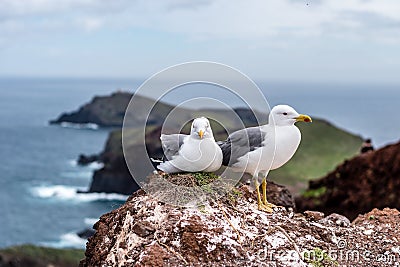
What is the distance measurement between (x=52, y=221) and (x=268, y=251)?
193ft

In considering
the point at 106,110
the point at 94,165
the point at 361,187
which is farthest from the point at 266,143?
the point at 106,110

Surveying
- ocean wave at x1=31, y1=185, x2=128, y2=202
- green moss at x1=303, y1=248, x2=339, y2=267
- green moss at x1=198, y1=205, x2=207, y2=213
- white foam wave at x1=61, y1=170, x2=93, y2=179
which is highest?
green moss at x1=198, y1=205, x2=207, y2=213

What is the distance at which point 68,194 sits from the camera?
7500 cm

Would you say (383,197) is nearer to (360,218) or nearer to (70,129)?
(360,218)

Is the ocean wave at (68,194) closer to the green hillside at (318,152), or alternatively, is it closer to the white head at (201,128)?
the green hillside at (318,152)

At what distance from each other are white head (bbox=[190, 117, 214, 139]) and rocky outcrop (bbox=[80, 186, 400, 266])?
1123mm

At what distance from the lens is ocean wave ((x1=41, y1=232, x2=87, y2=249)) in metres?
53.1

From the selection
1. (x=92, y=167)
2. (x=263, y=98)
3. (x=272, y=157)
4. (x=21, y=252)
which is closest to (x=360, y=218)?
(x=272, y=157)

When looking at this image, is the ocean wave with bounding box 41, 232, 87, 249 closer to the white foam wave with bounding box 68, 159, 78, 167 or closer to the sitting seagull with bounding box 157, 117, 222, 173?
the white foam wave with bounding box 68, 159, 78, 167

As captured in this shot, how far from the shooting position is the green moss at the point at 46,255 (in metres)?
33.5

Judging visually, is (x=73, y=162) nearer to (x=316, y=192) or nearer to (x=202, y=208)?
(x=316, y=192)

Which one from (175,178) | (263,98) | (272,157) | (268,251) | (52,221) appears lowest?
(52,221)

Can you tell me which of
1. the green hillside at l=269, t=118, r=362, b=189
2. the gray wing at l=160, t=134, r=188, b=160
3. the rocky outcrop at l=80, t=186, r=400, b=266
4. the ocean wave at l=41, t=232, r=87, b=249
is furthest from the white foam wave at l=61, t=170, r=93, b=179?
the gray wing at l=160, t=134, r=188, b=160

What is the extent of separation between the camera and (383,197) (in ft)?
72.0
